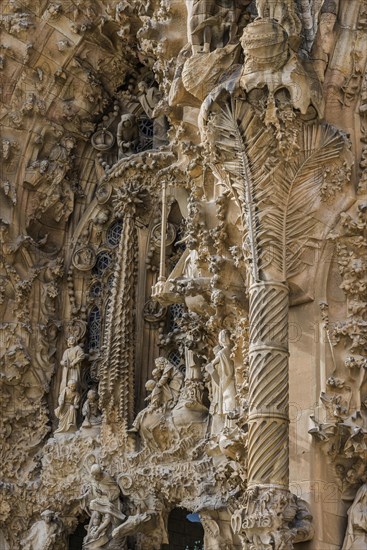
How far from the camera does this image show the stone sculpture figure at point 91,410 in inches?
447

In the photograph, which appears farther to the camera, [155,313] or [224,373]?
[155,313]

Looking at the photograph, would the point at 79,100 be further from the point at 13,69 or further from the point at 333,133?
the point at 333,133

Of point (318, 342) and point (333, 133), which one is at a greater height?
point (333, 133)

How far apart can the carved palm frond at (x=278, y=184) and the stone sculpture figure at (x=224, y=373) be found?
1262 millimetres

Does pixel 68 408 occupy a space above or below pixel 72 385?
below

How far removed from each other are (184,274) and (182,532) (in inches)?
106

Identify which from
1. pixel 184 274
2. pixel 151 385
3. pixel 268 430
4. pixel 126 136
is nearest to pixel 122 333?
pixel 151 385

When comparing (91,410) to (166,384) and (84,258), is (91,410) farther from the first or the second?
(84,258)

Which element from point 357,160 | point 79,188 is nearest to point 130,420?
point 79,188

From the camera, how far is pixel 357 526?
775cm

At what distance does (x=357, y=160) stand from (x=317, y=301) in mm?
1024

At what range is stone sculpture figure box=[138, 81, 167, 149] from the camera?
12.0m

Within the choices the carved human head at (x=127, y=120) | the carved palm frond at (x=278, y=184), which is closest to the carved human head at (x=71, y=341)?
the carved human head at (x=127, y=120)

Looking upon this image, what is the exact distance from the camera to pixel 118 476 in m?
10.8
